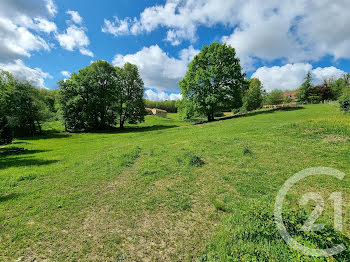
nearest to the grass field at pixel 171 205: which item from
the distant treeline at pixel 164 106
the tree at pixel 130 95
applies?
the tree at pixel 130 95

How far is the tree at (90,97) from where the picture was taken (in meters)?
37.2

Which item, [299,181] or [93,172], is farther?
[93,172]

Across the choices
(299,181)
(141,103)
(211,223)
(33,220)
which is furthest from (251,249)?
(141,103)

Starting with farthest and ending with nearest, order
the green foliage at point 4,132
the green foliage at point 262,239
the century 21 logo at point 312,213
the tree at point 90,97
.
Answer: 1. the tree at point 90,97
2. the green foliage at point 4,132
3. the green foliage at point 262,239
4. the century 21 logo at point 312,213

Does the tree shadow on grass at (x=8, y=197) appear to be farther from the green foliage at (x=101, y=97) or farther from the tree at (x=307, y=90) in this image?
the tree at (x=307, y=90)

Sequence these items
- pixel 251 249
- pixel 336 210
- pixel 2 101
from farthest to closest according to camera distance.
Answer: pixel 2 101 < pixel 336 210 < pixel 251 249

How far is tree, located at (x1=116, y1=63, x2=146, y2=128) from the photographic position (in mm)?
40906

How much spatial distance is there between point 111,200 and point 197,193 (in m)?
4.04

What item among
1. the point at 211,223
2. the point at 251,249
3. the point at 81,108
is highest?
the point at 81,108

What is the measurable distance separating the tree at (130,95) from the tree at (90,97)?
1554 mm

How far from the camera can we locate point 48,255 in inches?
169

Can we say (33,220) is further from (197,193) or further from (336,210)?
(336,210)

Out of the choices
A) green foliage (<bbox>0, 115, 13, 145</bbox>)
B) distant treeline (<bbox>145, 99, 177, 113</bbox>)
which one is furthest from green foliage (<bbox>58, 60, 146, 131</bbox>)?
distant treeline (<bbox>145, 99, 177, 113</bbox>)

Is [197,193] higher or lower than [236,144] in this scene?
lower
